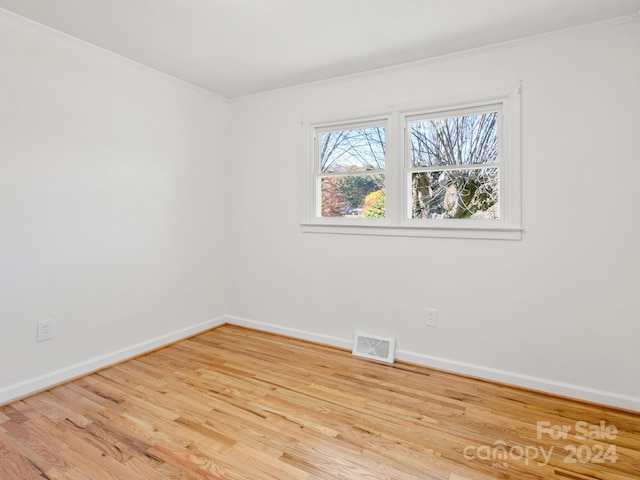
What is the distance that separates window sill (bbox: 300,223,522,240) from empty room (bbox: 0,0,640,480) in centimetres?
2

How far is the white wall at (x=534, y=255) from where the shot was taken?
2.26m

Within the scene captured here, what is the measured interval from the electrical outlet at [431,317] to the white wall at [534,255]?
0.05m

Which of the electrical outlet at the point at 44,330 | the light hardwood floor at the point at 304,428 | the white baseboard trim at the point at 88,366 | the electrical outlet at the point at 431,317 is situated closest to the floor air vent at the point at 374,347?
the light hardwood floor at the point at 304,428

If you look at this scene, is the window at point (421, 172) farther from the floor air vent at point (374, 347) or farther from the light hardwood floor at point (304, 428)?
the light hardwood floor at point (304, 428)

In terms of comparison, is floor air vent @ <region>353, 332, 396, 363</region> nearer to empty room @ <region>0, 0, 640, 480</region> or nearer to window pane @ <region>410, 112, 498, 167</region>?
empty room @ <region>0, 0, 640, 480</region>

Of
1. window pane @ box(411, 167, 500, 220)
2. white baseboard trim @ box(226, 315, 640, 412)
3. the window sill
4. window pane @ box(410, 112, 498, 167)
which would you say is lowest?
white baseboard trim @ box(226, 315, 640, 412)

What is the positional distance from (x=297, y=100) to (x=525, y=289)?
2492mm

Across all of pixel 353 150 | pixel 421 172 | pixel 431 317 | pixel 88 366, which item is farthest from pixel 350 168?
pixel 88 366

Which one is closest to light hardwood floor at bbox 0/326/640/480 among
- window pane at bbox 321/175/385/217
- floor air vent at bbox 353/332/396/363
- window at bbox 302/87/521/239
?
floor air vent at bbox 353/332/396/363

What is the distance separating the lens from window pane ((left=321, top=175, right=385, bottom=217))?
3131 mm

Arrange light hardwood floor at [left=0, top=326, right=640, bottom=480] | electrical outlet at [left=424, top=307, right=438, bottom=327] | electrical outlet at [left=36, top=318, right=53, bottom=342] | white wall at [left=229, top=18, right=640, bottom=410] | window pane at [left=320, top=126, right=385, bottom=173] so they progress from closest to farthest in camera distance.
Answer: light hardwood floor at [left=0, top=326, right=640, bottom=480]
white wall at [left=229, top=18, right=640, bottom=410]
electrical outlet at [left=36, top=318, right=53, bottom=342]
electrical outlet at [left=424, top=307, right=438, bottom=327]
window pane at [left=320, top=126, right=385, bottom=173]

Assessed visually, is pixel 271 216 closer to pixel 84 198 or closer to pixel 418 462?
pixel 84 198

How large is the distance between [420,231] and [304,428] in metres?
1.65

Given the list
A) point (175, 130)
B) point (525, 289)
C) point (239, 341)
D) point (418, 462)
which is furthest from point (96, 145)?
point (525, 289)
